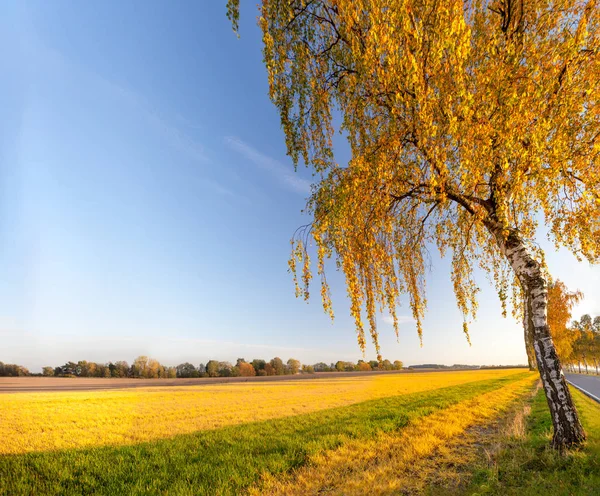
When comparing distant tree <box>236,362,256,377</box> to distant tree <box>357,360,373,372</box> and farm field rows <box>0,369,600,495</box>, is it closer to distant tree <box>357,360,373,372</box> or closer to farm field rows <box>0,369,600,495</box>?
distant tree <box>357,360,373,372</box>

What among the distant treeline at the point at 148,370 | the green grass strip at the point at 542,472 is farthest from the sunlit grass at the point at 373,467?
the distant treeline at the point at 148,370

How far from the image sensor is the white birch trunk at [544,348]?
275 inches

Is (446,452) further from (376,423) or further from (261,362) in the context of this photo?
(261,362)

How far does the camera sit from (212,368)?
105 m

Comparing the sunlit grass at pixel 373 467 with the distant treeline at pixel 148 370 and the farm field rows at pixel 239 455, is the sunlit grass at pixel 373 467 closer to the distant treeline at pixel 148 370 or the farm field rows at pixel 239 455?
the farm field rows at pixel 239 455

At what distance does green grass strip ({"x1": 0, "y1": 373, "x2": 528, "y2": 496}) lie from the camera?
253 inches

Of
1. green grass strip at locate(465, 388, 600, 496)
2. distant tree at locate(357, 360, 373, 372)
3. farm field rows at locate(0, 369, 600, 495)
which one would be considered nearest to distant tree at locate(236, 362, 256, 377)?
distant tree at locate(357, 360, 373, 372)

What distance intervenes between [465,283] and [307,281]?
5.29m

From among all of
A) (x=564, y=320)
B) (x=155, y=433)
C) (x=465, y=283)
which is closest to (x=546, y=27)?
(x=465, y=283)

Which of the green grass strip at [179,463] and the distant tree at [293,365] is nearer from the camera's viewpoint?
the green grass strip at [179,463]

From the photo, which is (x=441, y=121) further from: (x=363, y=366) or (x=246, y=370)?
(x=363, y=366)

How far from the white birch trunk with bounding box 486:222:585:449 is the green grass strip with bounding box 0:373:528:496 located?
16.8 feet

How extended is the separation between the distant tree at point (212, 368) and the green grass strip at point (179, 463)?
100798 millimetres

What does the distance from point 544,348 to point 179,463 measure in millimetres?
9164
